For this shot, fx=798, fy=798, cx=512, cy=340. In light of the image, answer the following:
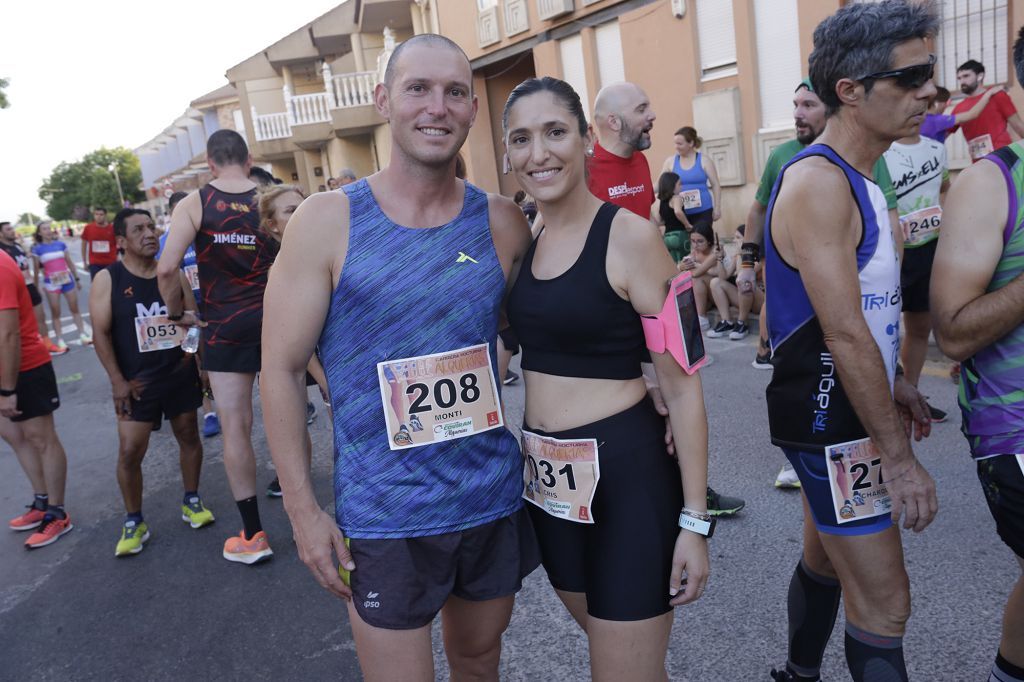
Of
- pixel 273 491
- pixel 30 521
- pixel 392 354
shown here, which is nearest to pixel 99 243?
pixel 30 521

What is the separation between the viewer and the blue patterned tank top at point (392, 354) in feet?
6.51

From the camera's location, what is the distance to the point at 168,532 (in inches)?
195

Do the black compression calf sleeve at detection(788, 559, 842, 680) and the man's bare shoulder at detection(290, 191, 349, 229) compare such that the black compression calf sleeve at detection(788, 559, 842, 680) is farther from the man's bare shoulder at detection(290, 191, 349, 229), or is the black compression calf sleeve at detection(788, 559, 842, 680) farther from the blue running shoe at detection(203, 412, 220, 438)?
the blue running shoe at detection(203, 412, 220, 438)

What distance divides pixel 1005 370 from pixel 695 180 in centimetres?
736

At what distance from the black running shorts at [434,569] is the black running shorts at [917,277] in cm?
333

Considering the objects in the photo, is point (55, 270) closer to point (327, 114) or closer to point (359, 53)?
point (327, 114)

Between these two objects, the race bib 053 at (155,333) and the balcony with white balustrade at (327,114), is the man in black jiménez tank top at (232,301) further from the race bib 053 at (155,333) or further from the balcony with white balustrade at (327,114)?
the balcony with white balustrade at (327,114)

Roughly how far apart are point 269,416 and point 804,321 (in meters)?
1.38

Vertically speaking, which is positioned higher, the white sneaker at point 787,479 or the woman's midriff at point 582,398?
the woman's midriff at point 582,398

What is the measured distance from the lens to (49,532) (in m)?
5.07

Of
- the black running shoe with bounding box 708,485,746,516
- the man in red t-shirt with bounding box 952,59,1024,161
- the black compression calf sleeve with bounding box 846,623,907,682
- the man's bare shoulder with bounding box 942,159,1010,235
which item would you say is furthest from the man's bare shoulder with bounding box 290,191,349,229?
the man in red t-shirt with bounding box 952,59,1024,161

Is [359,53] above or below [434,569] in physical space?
above

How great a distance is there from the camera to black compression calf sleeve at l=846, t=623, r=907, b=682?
79.4 inches

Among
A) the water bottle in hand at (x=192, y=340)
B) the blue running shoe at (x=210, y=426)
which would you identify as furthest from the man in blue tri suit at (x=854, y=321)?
the blue running shoe at (x=210, y=426)
